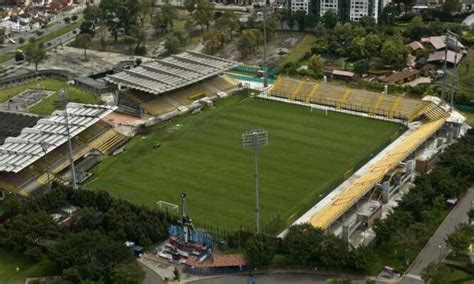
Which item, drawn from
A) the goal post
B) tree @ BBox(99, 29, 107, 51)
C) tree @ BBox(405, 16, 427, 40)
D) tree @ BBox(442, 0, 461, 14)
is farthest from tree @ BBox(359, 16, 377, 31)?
the goal post

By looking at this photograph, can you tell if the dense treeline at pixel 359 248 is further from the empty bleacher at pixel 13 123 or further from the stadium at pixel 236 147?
the empty bleacher at pixel 13 123

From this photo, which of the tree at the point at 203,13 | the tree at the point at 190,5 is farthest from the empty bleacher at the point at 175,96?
the tree at the point at 190,5

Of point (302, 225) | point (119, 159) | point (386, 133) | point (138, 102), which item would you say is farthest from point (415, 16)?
point (302, 225)

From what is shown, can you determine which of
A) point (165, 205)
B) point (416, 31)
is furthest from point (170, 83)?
point (416, 31)

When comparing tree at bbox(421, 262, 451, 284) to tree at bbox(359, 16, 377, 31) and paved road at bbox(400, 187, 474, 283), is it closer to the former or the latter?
paved road at bbox(400, 187, 474, 283)

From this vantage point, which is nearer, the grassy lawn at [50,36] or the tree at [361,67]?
the tree at [361,67]
